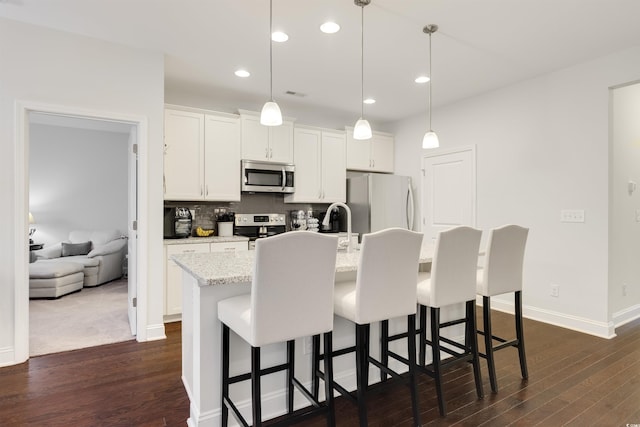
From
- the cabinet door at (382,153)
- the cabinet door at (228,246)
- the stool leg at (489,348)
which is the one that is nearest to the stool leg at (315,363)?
the stool leg at (489,348)

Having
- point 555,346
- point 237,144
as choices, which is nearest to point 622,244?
Answer: point 555,346

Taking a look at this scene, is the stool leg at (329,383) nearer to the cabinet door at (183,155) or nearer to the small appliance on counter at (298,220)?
the cabinet door at (183,155)

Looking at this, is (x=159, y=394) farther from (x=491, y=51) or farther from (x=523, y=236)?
(x=491, y=51)

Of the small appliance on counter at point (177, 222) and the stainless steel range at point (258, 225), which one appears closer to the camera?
the small appliance on counter at point (177, 222)

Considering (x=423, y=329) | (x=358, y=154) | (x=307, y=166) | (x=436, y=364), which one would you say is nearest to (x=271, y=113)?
(x=423, y=329)

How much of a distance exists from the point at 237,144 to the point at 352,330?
112 inches

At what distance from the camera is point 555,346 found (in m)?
3.17

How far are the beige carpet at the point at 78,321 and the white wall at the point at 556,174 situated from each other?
426 cm

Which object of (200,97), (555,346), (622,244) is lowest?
(555,346)

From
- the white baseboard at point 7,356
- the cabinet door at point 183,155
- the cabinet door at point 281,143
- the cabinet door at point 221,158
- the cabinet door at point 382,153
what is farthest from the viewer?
the cabinet door at point 382,153

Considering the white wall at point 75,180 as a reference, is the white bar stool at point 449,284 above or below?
below

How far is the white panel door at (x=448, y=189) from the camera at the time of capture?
15.2ft

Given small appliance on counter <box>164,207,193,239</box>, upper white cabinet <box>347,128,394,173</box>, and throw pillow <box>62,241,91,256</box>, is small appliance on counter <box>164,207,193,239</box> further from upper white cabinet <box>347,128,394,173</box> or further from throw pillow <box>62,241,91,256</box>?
throw pillow <box>62,241,91,256</box>

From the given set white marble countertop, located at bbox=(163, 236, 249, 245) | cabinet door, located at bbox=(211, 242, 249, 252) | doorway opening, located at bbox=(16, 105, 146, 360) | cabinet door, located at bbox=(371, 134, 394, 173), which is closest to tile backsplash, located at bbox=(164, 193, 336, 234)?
white marble countertop, located at bbox=(163, 236, 249, 245)
